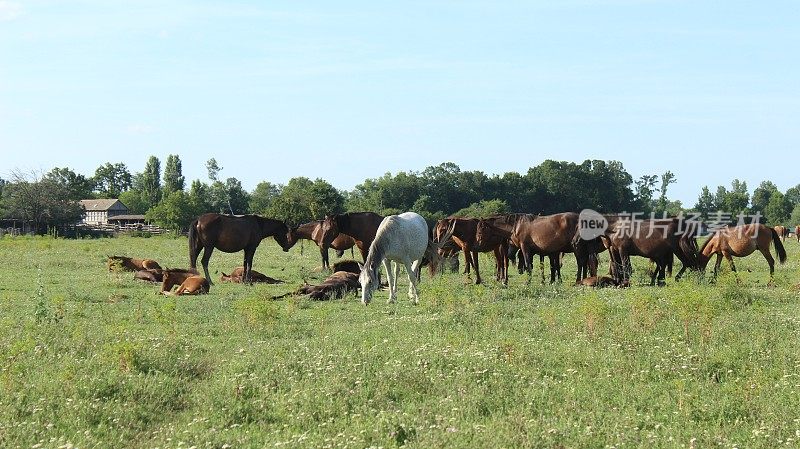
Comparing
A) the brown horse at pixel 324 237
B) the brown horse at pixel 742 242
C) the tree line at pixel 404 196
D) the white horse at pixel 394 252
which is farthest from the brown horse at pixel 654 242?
the tree line at pixel 404 196

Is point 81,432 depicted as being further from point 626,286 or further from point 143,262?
point 143,262

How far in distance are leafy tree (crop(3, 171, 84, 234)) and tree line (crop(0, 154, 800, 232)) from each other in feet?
0.31

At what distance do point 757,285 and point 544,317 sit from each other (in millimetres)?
8814

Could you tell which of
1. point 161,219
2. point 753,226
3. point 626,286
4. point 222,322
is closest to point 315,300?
point 222,322

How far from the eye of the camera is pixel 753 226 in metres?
21.1

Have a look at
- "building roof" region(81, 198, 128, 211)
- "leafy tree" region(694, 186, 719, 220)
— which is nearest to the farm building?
"building roof" region(81, 198, 128, 211)

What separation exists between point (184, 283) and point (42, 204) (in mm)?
65651

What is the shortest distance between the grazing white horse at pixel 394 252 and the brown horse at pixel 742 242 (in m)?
7.69

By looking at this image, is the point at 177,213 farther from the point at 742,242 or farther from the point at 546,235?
the point at 742,242

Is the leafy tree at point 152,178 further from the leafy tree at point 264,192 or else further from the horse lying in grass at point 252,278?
the horse lying in grass at point 252,278

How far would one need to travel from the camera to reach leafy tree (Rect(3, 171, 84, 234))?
7731 centimetres

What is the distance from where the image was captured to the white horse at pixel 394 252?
51.9 feet

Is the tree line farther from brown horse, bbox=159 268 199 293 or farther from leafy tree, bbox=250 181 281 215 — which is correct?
brown horse, bbox=159 268 199 293

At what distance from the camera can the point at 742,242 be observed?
20.9 meters
